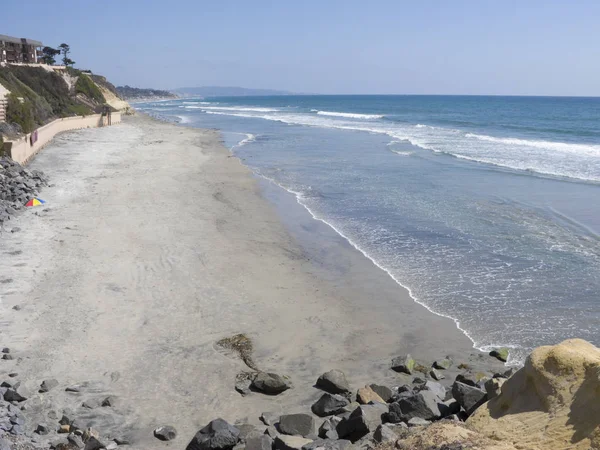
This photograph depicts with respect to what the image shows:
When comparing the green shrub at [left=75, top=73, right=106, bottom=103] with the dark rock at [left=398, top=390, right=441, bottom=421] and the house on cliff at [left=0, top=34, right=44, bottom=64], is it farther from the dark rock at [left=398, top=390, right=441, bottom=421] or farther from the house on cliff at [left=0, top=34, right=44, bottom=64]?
the dark rock at [left=398, top=390, right=441, bottom=421]

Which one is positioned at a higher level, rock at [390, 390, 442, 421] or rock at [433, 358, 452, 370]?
rock at [390, 390, 442, 421]

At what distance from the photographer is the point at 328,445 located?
682cm

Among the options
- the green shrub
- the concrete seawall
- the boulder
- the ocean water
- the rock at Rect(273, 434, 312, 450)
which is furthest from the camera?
the green shrub

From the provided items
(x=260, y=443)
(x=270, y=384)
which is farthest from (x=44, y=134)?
(x=260, y=443)

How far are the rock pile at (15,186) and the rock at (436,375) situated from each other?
12462 millimetres

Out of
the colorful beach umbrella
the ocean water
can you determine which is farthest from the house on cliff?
the colorful beach umbrella

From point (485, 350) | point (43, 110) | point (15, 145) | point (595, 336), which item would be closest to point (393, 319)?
point (485, 350)

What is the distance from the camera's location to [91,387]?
864 cm

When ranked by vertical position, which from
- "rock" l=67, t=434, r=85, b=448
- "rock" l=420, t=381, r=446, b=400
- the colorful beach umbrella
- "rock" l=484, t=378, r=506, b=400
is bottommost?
"rock" l=67, t=434, r=85, b=448

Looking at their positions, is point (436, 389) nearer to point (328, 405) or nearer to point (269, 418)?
point (328, 405)

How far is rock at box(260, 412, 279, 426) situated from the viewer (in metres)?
7.96

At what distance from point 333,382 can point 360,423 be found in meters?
1.63

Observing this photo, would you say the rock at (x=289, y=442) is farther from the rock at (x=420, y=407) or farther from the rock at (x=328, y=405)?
the rock at (x=420, y=407)

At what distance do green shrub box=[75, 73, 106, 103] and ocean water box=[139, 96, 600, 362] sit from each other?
31516mm
